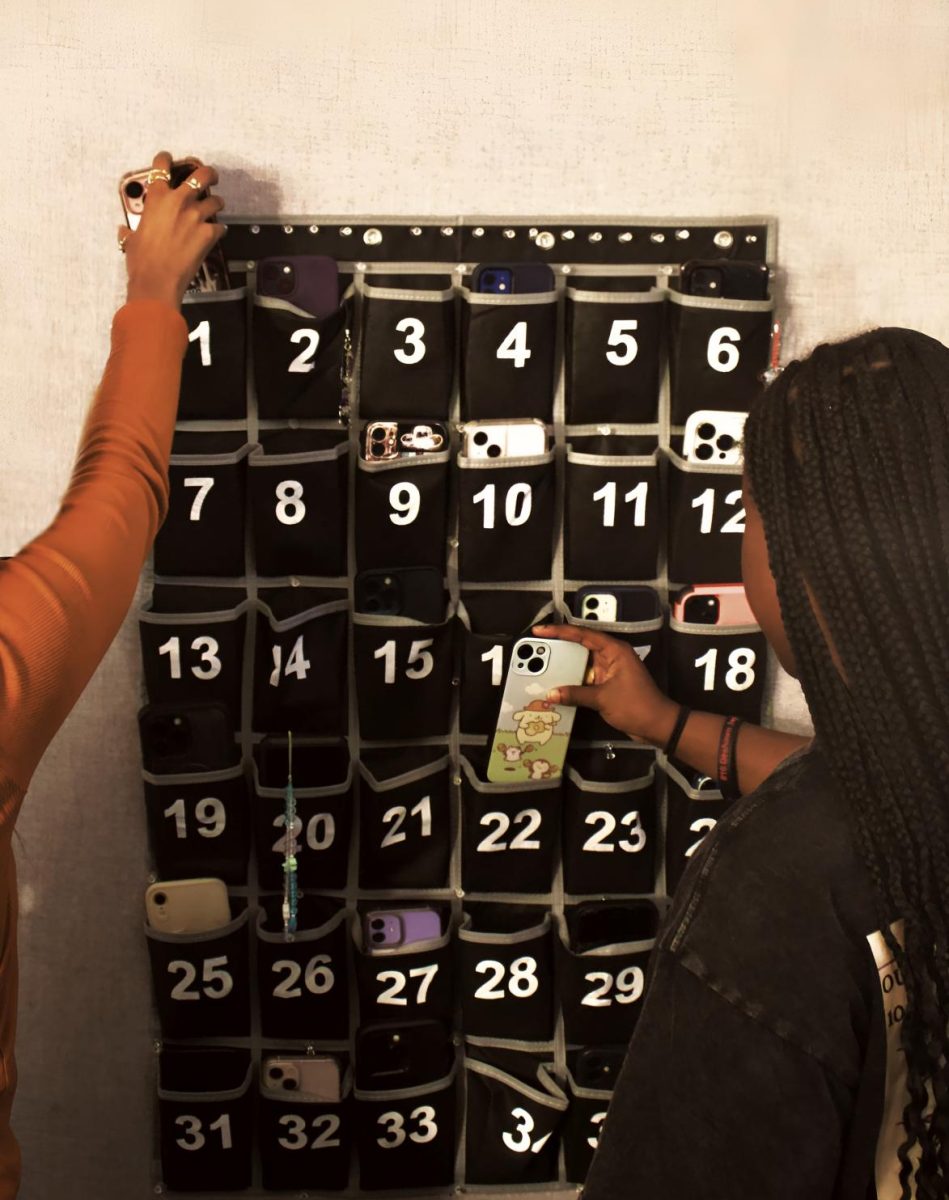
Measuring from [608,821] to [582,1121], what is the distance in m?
0.47

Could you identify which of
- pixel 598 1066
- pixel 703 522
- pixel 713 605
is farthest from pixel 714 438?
pixel 598 1066

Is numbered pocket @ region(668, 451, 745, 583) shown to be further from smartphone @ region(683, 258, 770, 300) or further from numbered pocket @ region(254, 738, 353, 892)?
numbered pocket @ region(254, 738, 353, 892)

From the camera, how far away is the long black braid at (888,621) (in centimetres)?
69

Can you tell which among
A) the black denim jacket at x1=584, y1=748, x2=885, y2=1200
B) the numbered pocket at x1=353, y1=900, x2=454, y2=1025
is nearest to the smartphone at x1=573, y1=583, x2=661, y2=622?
the numbered pocket at x1=353, y1=900, x2=454, y2=1025

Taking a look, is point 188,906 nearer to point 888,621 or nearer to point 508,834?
point 508,834

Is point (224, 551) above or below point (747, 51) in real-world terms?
below

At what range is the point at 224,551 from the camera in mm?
1319

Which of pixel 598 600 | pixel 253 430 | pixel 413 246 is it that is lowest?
pixel 598 600

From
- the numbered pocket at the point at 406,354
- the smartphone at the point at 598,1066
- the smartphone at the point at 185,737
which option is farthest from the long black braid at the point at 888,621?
the smartphone at the point at 185,737

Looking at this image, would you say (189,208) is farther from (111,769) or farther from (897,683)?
(897,683)

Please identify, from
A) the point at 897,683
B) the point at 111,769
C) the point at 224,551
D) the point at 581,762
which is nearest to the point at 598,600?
the point at 581,762

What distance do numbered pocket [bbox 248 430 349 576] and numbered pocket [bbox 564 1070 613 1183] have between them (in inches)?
33.1

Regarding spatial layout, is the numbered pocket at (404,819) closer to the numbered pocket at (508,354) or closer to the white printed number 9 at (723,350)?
the numbered pocket at (508,354)

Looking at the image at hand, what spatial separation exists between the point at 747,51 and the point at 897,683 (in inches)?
39.2
